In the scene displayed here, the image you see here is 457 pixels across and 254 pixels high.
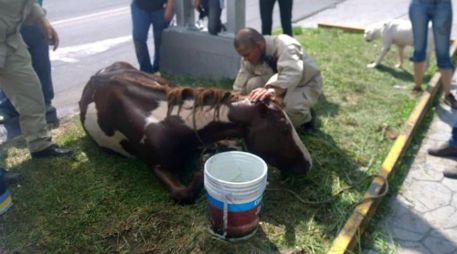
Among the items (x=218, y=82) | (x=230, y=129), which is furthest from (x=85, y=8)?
(x=230, y=129)

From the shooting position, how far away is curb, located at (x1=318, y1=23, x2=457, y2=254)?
306 centimetres

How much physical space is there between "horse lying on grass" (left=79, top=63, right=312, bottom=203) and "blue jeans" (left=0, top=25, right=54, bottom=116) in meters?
1.23

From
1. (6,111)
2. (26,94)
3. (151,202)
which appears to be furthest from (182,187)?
(6,111)

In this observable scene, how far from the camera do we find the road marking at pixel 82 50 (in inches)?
302

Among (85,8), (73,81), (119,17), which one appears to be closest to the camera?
(73,81)

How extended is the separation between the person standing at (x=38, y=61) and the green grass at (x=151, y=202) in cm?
45

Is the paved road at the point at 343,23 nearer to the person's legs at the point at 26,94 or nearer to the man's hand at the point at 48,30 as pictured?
the man's hand at the point at 48,30

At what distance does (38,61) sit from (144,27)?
1493 millimetres

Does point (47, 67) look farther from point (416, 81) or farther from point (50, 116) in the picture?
point (416, 81)

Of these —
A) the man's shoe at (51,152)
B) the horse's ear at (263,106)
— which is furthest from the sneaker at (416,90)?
the man's shoe at (51,152)

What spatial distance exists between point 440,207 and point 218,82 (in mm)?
3279

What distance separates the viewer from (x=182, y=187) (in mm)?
3469

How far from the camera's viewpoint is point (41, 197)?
3594 mm

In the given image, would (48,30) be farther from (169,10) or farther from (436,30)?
(436,30)
